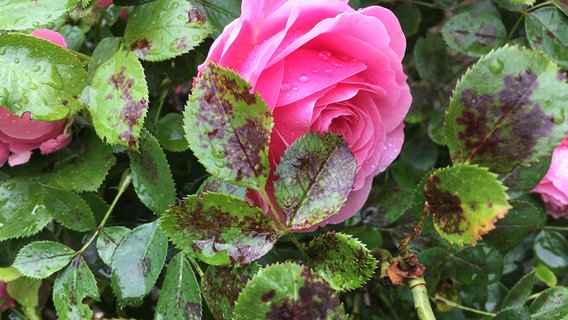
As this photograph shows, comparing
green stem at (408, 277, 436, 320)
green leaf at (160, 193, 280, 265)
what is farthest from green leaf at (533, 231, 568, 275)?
green leaf at (160, 193, 280, 265)

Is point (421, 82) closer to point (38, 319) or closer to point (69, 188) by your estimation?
point (69, 188)

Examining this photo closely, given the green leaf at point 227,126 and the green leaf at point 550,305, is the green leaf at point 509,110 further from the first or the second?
the green leaf at point 550,305

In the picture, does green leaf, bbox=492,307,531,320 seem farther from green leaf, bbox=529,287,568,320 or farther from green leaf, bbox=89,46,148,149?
green leaf, bbox=89,46,148,149

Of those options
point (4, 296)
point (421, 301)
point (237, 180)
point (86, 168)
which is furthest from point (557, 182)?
point (4, 296)

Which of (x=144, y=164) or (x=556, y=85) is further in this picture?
(x=144, y=164)

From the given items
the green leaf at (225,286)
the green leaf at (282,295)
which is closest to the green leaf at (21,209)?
the green leaf at (225,286)

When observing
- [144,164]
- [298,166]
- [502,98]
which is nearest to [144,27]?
[144,164]

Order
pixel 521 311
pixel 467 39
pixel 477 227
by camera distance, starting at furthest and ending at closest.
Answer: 1. pixel 467 39
2. pixel 521 311
3. pixel 477 227

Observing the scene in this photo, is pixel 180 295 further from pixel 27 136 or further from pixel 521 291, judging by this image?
pixel 521 291
